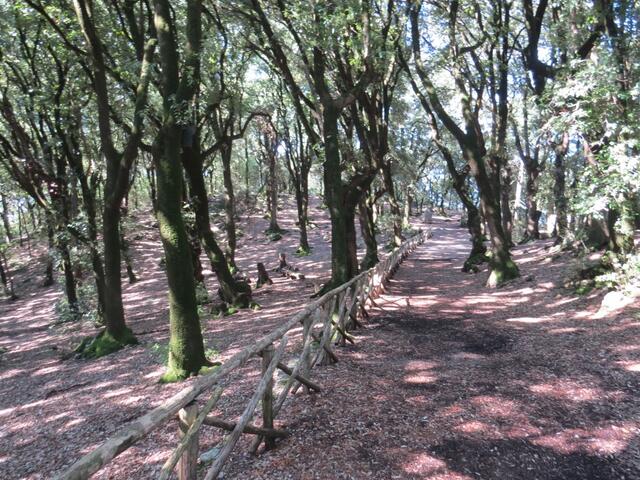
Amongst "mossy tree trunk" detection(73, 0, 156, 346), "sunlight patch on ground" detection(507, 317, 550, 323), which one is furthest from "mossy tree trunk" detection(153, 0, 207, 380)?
"sunlight patch on ground" detection(507, 317, 550, 323)

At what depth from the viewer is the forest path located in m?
4.29

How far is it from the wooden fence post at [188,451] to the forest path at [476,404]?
1.31m

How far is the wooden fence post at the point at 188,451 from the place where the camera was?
2936mm

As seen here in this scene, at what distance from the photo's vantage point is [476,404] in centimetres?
568

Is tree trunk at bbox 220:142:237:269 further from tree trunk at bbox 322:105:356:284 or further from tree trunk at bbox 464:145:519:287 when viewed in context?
tree trunk at bbox 464:145:519:287

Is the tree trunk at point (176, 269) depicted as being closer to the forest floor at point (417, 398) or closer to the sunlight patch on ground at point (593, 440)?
the forest floor at point (417, 398)

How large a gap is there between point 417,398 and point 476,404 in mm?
803

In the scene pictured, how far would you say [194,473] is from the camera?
298 cm

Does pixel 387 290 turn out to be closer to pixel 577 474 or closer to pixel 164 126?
pixel 164 126

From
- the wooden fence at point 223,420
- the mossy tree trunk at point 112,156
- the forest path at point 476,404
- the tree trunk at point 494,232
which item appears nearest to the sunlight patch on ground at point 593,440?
the forest path at point 476,404

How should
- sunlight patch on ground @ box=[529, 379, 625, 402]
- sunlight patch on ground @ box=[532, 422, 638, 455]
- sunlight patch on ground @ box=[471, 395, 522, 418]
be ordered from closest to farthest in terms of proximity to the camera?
sunlight patch on ground @ box=[532, 422, 638, 455] → sunlight patch on ground @ box=[471, 395, 522, 418] → sunlight patch on ground @ box=[529, 379, 625, 402]

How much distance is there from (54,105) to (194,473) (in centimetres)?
1373

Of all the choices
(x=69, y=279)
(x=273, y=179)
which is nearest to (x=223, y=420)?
(x=69, y=279)

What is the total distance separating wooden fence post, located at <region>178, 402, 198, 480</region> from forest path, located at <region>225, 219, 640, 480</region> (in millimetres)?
1313
